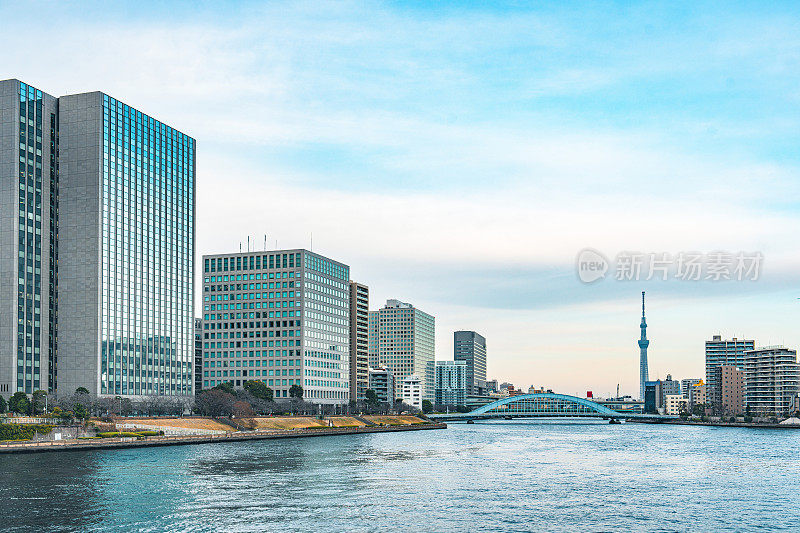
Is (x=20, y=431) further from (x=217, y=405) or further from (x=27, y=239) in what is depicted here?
(x=27, y=239)

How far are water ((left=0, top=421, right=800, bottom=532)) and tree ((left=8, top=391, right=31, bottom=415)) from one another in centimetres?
4651

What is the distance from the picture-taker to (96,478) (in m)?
91.4

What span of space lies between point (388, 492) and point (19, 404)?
109752mm

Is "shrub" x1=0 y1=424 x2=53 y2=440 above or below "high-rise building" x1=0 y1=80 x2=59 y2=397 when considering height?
below

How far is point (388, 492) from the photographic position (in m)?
85.4

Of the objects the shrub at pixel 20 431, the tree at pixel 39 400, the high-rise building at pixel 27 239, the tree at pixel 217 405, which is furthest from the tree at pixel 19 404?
the tree at pixel 217 405

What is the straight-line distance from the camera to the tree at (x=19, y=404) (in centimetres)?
16788

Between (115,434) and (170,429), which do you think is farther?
(170,429)

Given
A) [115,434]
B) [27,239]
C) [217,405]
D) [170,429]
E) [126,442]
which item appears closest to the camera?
[126,442]

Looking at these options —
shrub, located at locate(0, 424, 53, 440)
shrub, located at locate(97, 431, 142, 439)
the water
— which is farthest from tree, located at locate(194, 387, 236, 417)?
shrub, located at locate(0, 424, 53, 440)

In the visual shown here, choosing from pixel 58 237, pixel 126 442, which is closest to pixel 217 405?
pixel 126 442

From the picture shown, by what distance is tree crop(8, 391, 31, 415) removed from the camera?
168m

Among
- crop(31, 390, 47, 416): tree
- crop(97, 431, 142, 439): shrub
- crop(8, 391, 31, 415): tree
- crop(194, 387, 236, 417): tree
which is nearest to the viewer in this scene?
crop(97, 431, 142, 439): shrub

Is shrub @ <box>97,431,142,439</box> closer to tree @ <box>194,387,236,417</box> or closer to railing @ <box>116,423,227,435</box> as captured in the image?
railing @ <box>116,423,227,435</box>
